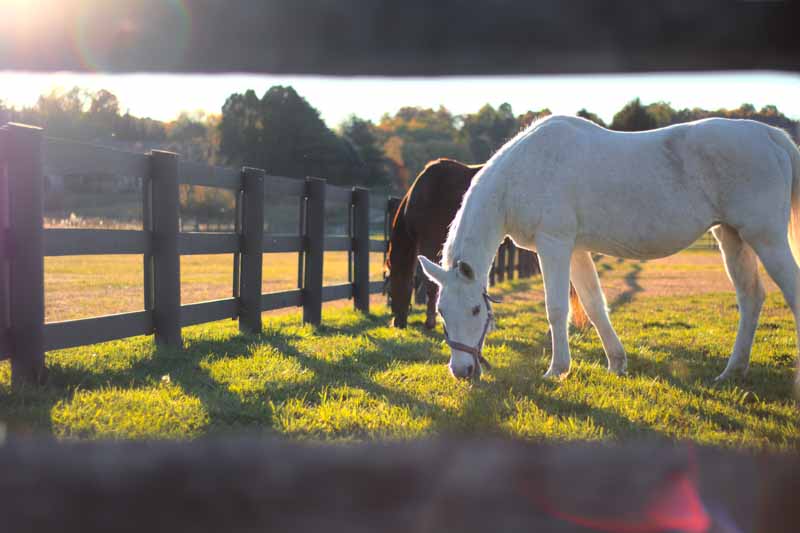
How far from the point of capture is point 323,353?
543 cm

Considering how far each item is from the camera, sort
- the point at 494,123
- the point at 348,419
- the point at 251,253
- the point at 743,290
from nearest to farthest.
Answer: the point at 348,419 < the point at 743,290 < the point at 494,123 < the point at 251,253

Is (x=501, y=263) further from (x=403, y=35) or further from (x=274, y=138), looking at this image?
(x=403, y=35)

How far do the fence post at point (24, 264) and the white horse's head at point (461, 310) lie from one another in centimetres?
250

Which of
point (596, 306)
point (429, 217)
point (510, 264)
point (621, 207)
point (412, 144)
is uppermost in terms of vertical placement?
point (412, 144)

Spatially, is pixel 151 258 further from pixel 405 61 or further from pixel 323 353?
pixel 405 61

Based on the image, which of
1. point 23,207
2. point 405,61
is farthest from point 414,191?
point 405,61

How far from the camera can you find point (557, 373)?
4625 mm

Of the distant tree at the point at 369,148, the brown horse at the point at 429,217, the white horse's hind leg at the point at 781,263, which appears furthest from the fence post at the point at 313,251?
the distant tree at the point at 369,148

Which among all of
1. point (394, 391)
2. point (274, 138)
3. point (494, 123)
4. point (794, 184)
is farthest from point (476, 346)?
point (274, 138)

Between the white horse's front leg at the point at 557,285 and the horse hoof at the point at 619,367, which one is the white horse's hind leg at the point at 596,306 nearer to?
the horse hoof at the point at 619,367

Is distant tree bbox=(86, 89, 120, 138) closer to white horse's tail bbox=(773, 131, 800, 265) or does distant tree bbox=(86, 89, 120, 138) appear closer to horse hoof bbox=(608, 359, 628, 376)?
horse hoof bbox=(608, 359, 628, 376)

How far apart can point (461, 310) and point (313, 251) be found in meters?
3.94

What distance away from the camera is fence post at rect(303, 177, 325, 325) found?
7.79m

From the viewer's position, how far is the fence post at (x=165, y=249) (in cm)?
541
